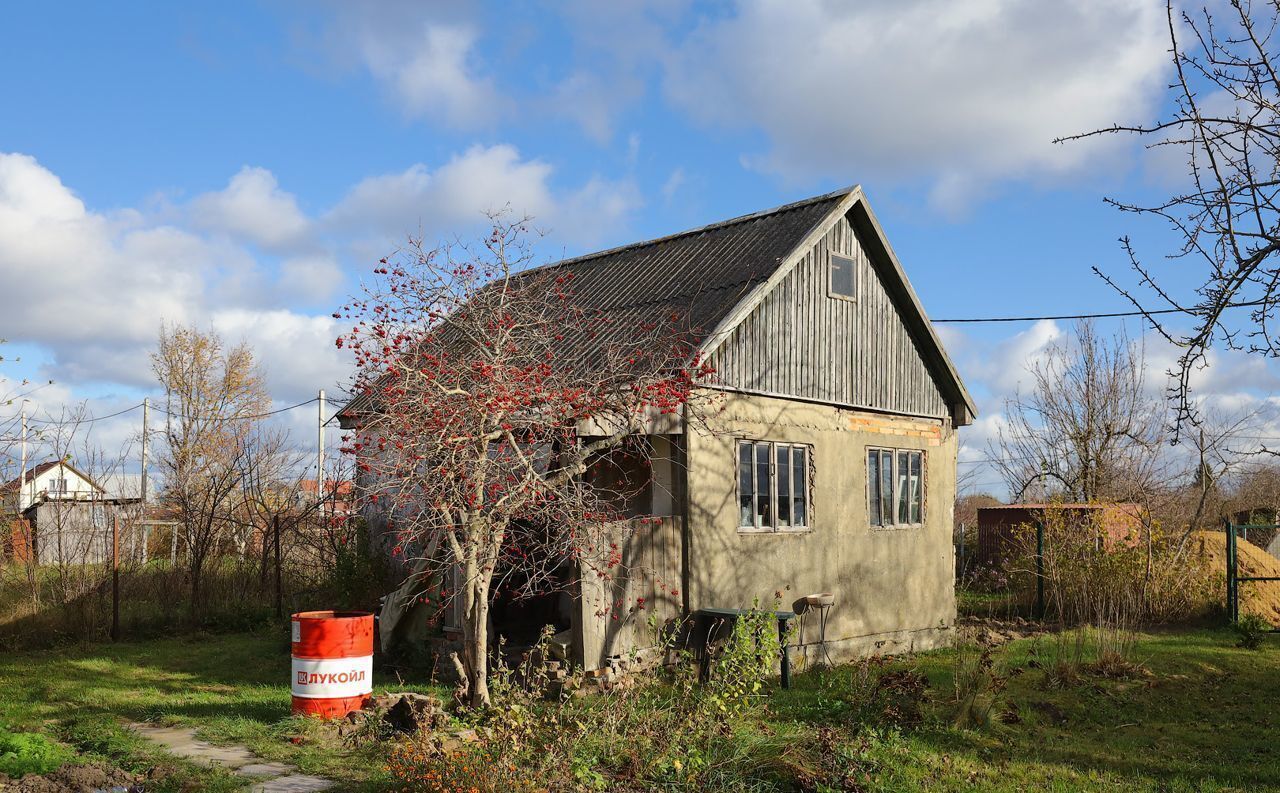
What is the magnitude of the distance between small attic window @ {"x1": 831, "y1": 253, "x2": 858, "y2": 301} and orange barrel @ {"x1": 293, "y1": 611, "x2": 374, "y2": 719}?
809 cm

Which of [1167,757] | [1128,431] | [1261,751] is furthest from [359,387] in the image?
[1128,431]

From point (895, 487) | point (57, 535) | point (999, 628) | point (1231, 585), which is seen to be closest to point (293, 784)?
point (57, 535)

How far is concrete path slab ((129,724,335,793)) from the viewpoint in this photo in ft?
24.1

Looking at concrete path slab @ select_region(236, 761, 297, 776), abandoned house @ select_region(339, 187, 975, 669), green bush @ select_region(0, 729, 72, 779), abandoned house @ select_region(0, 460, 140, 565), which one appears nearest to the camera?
green bush @ select_region(0, 729, 72, 779)

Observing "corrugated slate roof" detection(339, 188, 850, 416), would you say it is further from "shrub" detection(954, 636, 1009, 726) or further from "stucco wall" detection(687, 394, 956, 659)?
"shrub" detection(954, 636, 1009, 726)

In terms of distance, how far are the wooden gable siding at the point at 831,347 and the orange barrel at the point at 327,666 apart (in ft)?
17.2

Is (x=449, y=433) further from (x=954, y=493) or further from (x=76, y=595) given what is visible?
(x=954, y=493)

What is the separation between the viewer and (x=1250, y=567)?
56.2 feet

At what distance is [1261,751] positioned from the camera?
9102mm

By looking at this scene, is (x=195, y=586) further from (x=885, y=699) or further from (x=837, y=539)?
(x=885, y=699)

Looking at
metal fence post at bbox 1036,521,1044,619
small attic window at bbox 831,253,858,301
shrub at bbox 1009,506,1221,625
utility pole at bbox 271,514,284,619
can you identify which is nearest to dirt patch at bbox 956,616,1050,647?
metal fence post at bbox 1036,521,1044,619

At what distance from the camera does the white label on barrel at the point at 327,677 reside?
30.0 feet

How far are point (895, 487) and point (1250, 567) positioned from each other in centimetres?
694

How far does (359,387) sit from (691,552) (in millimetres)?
4305
